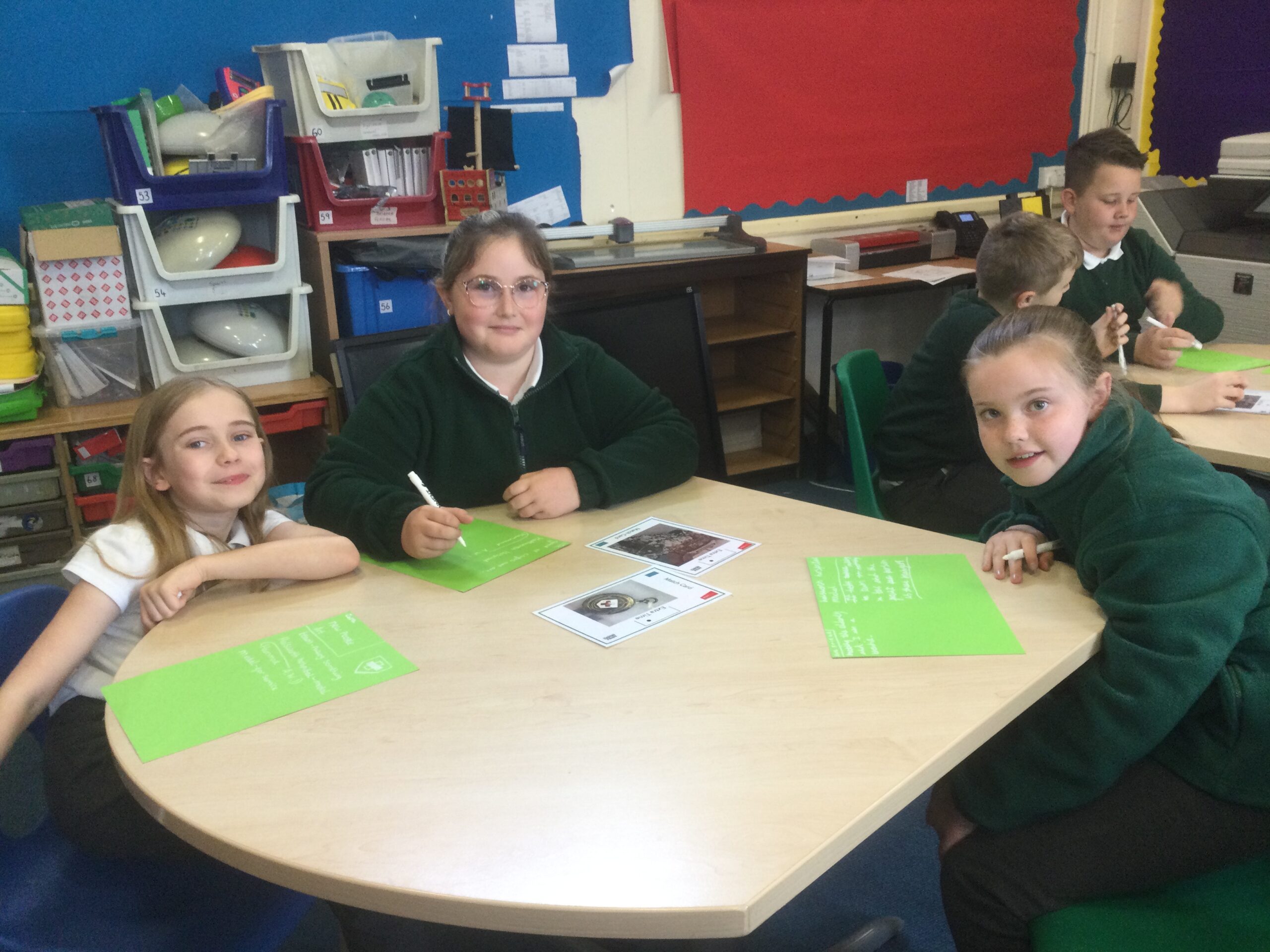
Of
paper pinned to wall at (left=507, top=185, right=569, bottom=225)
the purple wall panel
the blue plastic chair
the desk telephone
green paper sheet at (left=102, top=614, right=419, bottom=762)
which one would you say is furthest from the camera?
the desk telephone

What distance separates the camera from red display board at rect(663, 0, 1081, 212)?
10.8ft

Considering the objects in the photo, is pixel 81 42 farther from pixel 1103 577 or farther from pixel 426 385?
pixel 1103 577

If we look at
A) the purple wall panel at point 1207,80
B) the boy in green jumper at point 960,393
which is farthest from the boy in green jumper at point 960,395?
the purple wall panel at point 1207,80

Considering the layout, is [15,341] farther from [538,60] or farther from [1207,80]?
[1207,80]

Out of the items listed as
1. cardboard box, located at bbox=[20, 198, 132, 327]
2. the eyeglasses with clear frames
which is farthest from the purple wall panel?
cardboard box, located at bbox=[20, 198, 132, 327]

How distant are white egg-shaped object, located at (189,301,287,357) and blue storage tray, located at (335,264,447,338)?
18 centimetres

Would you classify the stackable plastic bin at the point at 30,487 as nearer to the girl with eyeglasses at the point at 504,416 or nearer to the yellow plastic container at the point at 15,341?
the yellow plastic container at the point at 15,341

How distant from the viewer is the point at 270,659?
103cm

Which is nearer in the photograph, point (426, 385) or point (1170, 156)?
point (426, 385)

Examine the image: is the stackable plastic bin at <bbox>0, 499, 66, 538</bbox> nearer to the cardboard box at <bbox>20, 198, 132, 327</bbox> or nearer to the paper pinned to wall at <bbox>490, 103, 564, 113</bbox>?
the cardboard box at <bbox>20, 198, 132, 327</bbox>

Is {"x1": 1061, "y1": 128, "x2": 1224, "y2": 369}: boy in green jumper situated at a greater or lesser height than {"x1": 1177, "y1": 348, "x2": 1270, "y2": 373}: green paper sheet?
greater

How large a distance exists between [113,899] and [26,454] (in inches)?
67.5

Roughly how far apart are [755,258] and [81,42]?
1.95 m

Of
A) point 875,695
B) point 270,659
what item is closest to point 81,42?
point 270,659
